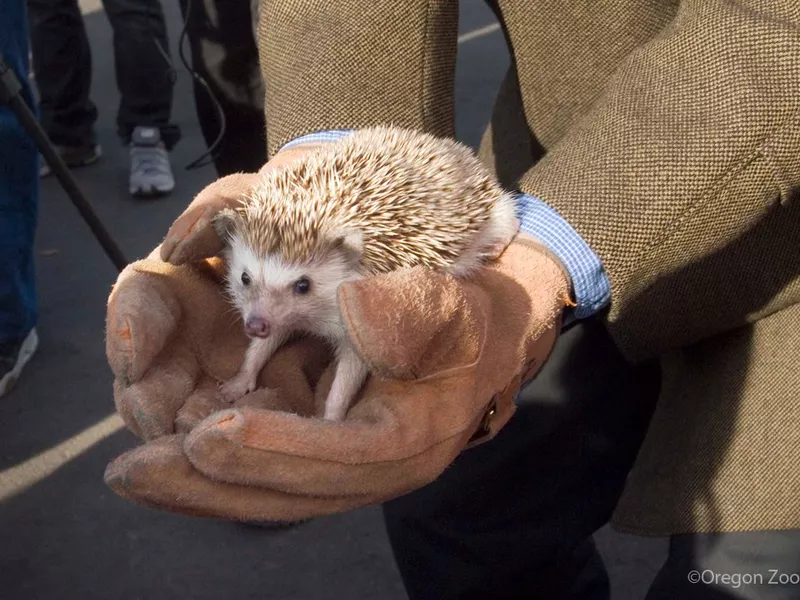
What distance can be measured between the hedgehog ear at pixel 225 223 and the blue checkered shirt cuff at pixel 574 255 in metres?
0.47

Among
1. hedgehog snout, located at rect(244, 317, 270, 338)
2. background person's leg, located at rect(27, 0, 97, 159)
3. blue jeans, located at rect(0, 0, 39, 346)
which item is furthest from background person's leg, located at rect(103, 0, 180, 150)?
hedgehog snout, located at rect(244, 317, 270, 338)

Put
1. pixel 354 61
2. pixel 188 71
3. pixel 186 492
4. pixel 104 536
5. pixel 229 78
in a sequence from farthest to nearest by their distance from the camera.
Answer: pixel 188 71, pixel 229 78, pixel 104 536, pixel 354 61, pixel 186 492

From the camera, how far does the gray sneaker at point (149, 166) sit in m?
4.26

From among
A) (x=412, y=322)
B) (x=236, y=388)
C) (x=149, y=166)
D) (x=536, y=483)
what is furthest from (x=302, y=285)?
(x=149, y=166)

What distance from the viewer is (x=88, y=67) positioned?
4.45 meters

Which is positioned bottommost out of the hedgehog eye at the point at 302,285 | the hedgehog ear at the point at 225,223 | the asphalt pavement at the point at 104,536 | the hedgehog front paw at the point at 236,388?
the asphalt pavement at the point at 104,536

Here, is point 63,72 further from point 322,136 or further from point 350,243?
point 350,243

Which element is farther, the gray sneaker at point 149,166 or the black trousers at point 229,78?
the gray sneaker at point 149,166

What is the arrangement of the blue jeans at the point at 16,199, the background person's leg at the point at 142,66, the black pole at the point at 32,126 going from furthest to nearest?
the background person's leg at the point at 142,66 → the blue jeans at the point at 16,199 → the black pole at the point at 32,126

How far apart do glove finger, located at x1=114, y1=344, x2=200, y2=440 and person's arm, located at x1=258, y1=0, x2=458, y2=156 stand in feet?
1.72

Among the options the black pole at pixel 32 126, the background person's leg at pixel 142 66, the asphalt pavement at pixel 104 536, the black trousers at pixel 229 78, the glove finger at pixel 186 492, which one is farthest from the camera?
the background person's leg at pixel 142 66

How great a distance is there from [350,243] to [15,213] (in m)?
1.97

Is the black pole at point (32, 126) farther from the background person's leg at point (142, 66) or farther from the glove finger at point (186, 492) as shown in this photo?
the glove finger at point (186, 492)

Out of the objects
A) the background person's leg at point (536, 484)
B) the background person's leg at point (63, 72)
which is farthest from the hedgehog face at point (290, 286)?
the background person's leg at point (63, 72)
